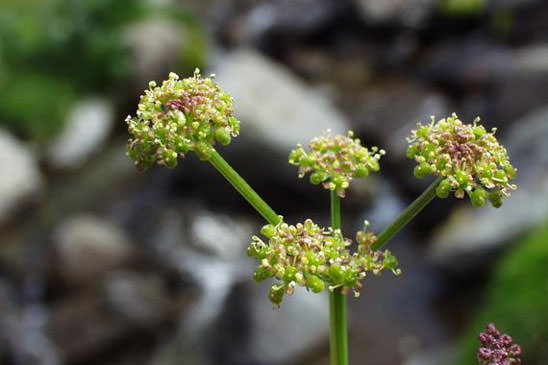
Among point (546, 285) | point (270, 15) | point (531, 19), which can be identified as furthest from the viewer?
point (270, 15)

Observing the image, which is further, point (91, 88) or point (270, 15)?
point (270, 15)

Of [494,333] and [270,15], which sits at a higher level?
[270,15]

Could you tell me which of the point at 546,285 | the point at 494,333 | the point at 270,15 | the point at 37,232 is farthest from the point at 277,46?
the point at 494,333

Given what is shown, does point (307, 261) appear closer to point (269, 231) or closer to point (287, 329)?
point (269, 231)

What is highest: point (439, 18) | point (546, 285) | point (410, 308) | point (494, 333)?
point (439, 18)

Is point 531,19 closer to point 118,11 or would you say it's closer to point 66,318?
point 118,11

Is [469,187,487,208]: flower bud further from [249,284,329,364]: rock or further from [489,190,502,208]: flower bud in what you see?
[249,284,329,364]: rock

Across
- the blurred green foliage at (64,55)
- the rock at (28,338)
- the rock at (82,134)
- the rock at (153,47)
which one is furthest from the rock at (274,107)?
the rock at (28,338)

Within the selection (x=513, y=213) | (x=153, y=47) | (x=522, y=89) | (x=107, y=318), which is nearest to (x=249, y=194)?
(x=513, y=213)
